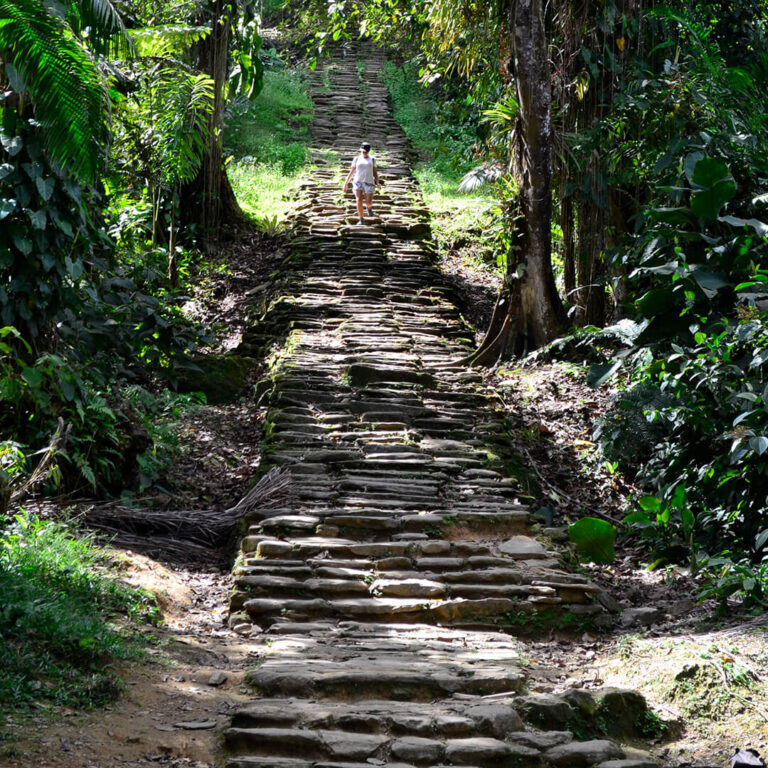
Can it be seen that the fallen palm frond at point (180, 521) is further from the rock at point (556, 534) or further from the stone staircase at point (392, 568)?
the rock at point (556, 534)

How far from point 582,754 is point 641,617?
6.28 feet

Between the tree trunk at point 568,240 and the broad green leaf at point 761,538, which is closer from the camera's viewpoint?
the broad green leaf at point 761,538

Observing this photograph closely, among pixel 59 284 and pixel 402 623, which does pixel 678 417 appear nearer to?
pixel 402 623

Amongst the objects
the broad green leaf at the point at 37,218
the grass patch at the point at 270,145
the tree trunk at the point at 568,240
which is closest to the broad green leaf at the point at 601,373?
the tree trunk at the point at 568,240

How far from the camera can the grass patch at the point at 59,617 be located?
3893 millimetres

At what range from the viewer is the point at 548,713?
420 centimetres

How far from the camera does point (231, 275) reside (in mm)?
12961

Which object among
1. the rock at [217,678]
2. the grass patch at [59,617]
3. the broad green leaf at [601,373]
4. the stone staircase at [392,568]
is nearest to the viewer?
the grass patch at [59,617]

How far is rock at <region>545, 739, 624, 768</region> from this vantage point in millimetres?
3855

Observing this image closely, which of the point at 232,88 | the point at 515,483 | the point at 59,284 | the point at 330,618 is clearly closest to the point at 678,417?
the point at 515,483

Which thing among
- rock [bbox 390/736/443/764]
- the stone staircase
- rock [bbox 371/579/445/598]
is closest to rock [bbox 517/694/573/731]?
the stone staircase

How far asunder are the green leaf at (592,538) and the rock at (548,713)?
8.18 feet

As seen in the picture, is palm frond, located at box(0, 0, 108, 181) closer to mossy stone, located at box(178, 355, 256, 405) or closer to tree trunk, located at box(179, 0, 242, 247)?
mossy stone, located at box(178, 355, 256, 405)

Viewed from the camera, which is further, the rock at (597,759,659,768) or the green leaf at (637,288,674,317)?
the green leaf at (637,288,674,317)
